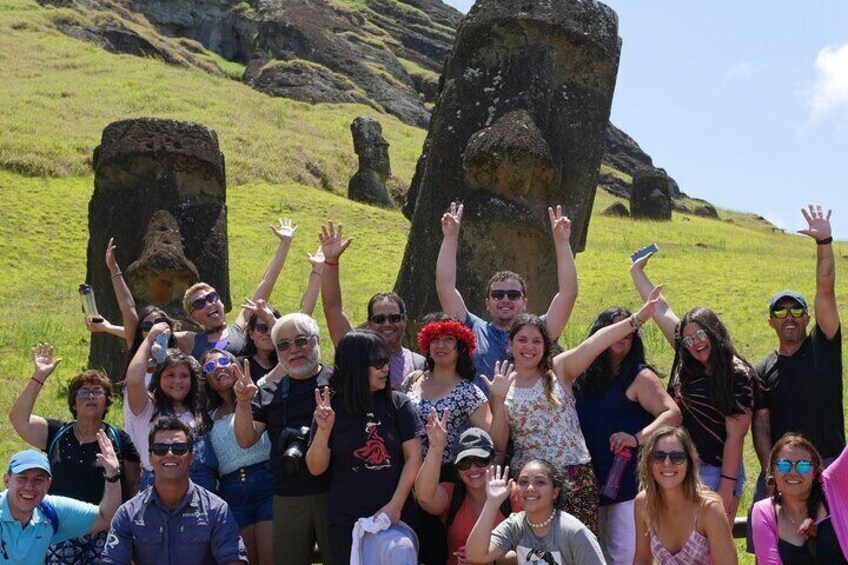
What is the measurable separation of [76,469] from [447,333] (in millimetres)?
1970

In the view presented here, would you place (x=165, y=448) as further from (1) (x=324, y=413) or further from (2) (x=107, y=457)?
(1) (x=324, y=413)

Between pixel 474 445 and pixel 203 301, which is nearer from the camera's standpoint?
pixel 474 445

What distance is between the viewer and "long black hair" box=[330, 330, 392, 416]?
5342mm

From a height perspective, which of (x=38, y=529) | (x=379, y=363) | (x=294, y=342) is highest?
(x=379, y=363)

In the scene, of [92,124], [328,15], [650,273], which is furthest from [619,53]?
[328,15]

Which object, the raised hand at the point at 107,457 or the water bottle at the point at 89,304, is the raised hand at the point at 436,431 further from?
the water bottle at the point at 89,304

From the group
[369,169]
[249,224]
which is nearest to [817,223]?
[249,224]

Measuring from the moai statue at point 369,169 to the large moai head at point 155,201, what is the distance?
15.6 meters

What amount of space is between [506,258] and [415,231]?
0.93 metres

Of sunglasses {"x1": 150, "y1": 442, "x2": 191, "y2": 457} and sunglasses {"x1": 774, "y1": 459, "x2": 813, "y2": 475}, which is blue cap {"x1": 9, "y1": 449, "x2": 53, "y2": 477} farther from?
sunglasses {"x1": 774, "y1": 459, "x2": 813, "y2": 475}

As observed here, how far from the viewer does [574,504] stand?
555cm

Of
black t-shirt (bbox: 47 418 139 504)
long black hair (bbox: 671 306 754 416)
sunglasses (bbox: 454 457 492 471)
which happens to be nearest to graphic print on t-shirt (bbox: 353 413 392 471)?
sunglasses (bbox: 454 457 492 471)

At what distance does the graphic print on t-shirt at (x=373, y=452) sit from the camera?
17.5 ft

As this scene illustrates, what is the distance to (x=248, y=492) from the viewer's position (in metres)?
→ 5.88
